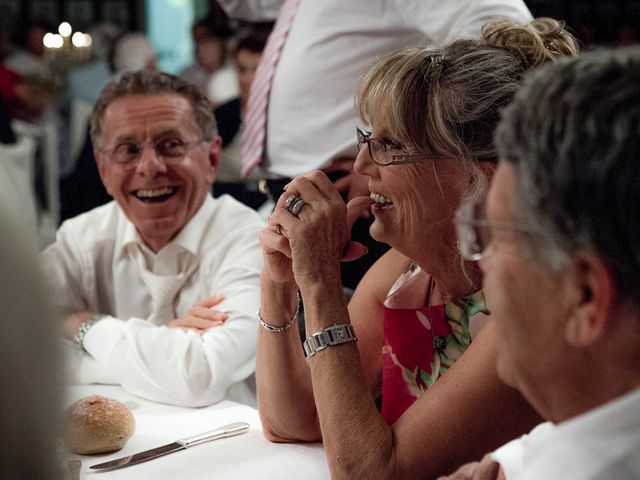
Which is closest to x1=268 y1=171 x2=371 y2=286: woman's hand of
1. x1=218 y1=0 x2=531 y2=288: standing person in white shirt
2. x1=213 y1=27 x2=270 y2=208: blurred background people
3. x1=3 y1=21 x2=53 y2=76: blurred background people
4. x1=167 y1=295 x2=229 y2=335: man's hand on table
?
x1=167 y1=295 x2=229 y2=335: man's hand on table

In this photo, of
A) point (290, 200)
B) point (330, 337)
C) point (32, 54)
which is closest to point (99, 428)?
point (330, 337)

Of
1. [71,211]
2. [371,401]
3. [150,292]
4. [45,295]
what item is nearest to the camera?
[45,295]

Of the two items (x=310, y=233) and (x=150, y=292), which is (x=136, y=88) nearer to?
(x=150, y=292)

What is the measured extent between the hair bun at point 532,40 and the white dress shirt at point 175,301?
3.37 feet

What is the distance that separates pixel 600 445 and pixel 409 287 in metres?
1.12

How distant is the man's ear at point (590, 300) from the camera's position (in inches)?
39.9

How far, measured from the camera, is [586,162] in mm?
986

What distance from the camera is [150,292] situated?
288 centimetres

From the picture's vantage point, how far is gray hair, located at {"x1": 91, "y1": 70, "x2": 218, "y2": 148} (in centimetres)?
293

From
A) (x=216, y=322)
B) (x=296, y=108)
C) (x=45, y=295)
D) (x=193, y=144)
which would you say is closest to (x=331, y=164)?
(x=296, y=108)

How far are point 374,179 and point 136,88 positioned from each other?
118 centimetres

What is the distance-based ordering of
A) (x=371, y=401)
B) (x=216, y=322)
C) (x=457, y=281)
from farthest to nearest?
(x=216, y=322), (x=457, y=281), (x=371, y=401)

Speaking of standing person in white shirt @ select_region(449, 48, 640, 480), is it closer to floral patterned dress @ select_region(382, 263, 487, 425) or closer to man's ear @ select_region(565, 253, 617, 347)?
man's ear @ select_region(565, 253, 617, 347)

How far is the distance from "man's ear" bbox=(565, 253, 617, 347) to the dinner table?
32.7 inches
